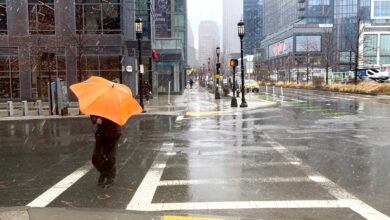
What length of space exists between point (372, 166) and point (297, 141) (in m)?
3.53

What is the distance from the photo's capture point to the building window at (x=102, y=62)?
31.3m

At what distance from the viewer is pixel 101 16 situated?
A: 1238 inches

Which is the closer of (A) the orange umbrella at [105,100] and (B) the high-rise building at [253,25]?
(A) the orange umbrella at [105,100]

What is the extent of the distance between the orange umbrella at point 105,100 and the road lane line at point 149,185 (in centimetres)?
120

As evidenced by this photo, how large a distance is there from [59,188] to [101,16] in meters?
26.0

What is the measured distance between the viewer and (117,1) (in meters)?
31.8

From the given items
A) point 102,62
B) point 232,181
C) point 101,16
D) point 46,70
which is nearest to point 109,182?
point 232,181

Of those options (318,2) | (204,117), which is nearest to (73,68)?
(204,117)

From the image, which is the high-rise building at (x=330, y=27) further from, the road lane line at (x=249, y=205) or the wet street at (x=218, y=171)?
the road lane line at (x=249, y=205)

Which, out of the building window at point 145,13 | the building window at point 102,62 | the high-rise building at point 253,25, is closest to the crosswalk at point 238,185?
the building window at point 102,62

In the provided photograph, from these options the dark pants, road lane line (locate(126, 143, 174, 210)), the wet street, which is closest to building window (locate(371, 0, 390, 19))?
the wet street

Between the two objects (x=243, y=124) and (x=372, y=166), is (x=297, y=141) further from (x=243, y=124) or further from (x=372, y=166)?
(x=243, y=124)

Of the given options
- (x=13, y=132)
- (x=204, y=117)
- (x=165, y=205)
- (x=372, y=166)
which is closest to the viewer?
(x=165, y=205)

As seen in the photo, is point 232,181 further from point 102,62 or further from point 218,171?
point 102,62
